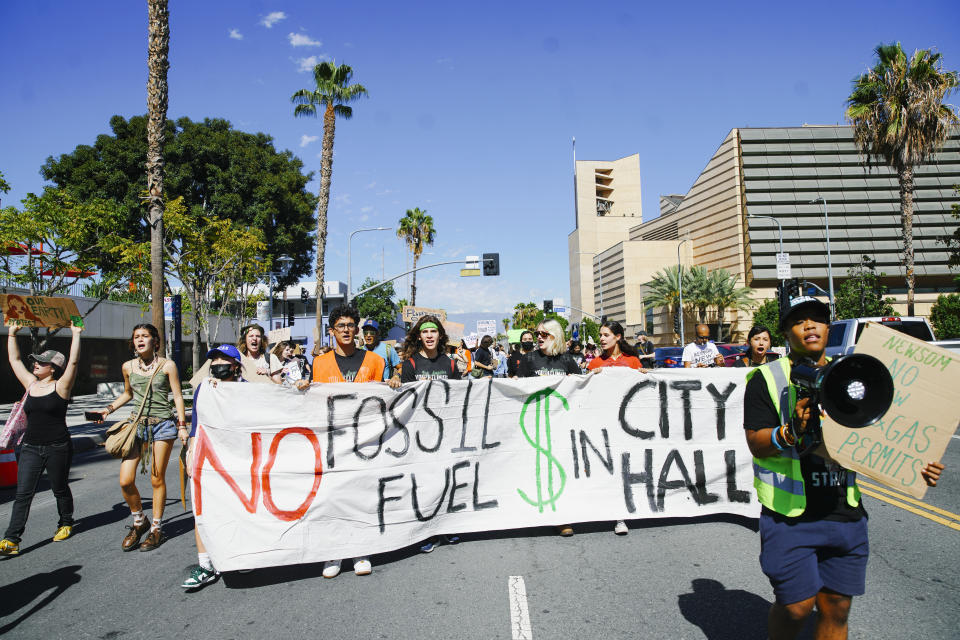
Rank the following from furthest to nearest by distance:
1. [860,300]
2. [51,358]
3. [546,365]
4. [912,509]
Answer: [860,300] → [546,365] → [912,509] → [51,358]

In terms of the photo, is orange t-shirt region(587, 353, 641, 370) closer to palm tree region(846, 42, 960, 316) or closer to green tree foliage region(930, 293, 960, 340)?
palm tree region(846, 42, 960, 316)


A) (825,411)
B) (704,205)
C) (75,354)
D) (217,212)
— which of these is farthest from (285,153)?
(704,205)

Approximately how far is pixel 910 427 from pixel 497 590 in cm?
268

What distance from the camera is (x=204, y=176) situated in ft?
104

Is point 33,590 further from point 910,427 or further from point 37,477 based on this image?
point 910,427

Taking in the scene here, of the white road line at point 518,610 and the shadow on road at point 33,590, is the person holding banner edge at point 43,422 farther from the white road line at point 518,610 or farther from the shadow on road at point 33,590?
the white road line at point 518,610

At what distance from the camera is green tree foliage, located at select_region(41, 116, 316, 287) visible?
29219 millimetres

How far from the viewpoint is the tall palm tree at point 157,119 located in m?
12.8

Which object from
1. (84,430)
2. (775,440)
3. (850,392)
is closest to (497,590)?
(775,440)

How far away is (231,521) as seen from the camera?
14.6 ft

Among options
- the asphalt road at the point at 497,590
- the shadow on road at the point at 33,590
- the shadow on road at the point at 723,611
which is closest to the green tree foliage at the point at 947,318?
the asphalt road at the point at 497,590

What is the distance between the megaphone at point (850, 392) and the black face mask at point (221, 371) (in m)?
4.23

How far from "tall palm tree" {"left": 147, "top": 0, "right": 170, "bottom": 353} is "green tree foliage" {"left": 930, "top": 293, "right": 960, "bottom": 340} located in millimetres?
37029

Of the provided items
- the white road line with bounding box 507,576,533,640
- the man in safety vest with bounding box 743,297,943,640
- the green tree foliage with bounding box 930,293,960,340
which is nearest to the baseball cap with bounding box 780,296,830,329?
the man in safety vest with bounding box 743,297,943,640
